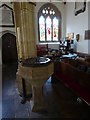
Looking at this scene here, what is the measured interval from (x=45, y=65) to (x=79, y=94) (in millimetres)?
831

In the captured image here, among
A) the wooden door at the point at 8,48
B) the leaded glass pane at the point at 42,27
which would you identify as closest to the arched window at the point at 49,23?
the leaded glass pane at the point at 42,27

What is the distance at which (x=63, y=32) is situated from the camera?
386 inches

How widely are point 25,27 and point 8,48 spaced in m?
5.54

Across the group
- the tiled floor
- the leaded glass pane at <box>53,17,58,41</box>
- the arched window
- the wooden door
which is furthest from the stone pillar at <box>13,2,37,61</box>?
the leaded glass pane at <box>53,17,58,41</box>

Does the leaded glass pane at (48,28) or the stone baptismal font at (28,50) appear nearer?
the stone baptismal font at (28,50)

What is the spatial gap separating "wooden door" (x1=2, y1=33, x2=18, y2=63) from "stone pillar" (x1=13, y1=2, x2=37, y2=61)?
5385 mm

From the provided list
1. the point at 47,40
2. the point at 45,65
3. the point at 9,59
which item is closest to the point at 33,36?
the point at 45,65

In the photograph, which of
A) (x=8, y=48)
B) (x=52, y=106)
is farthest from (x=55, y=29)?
(x=52, y=106)

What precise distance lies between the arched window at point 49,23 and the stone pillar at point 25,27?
21.4 ft

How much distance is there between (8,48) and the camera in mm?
8211

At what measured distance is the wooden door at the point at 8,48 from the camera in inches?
321

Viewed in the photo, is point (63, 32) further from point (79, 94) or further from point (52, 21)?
point (79, 94)

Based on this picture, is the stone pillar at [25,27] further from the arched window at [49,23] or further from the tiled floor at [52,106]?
the arched window at [49,23]

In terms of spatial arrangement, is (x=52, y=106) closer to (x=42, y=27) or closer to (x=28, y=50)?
(x=28, y=50)
